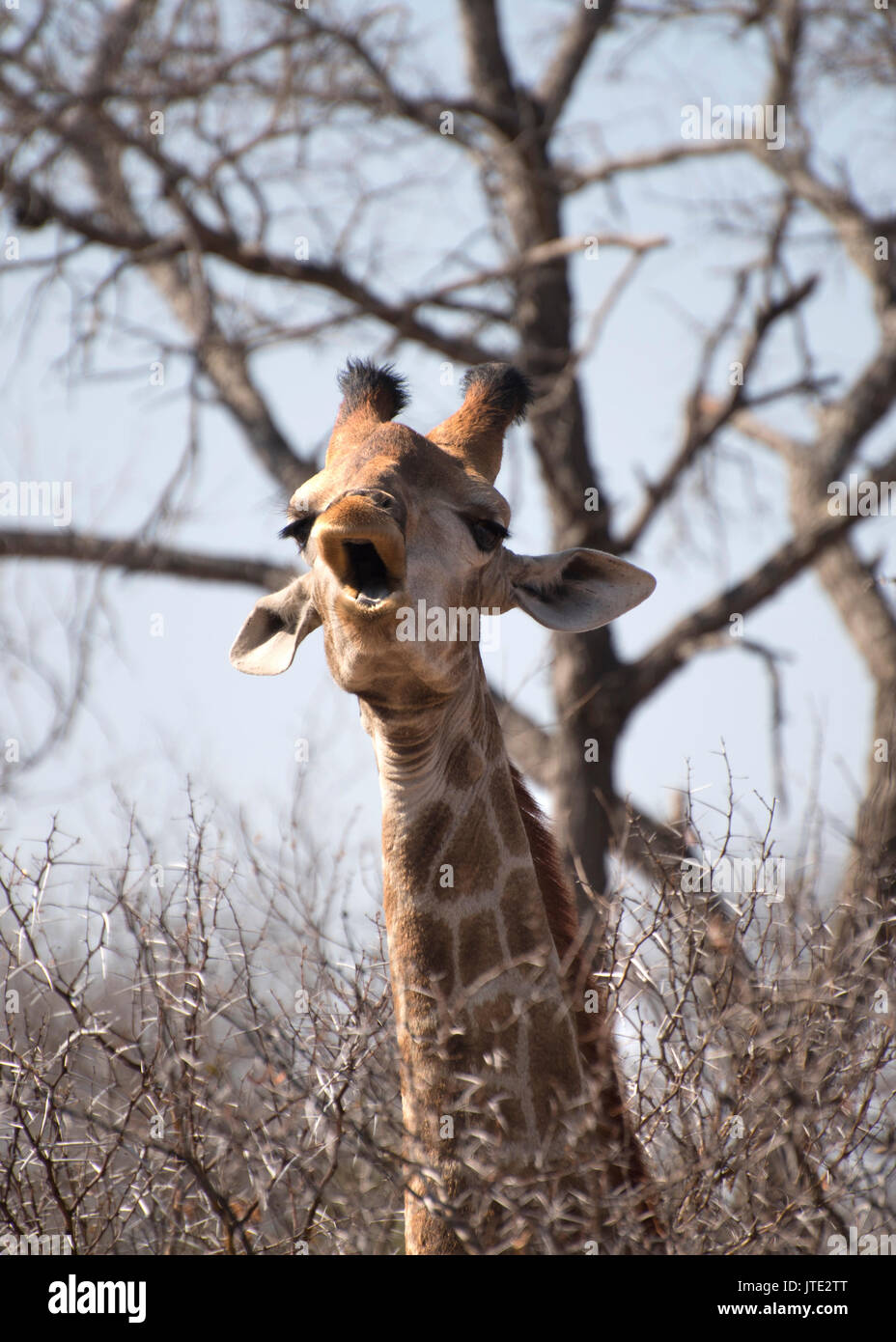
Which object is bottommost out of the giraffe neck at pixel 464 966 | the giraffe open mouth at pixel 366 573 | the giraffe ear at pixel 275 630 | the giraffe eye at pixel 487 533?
the giraffe neck at pixel 464 966

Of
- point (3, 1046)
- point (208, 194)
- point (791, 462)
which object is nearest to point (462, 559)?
point (3, 1046)

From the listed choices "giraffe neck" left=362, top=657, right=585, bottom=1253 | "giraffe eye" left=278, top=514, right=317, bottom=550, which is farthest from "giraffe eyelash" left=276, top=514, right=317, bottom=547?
"giraffe neck" left=362, top=657, right=585, bottom=1253

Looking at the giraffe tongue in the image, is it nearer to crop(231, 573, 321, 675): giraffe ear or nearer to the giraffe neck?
the giraffe neck

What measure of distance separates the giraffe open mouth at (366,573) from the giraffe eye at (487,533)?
0.49 metres

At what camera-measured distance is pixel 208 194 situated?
9.65m

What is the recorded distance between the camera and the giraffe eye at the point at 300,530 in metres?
3.66

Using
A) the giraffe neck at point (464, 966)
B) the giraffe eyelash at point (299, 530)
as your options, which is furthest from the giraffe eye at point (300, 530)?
the giraffe neck at point (464, 966)

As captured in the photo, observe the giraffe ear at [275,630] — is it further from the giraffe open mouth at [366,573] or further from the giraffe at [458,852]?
the giraffe open mouth at [366,573]

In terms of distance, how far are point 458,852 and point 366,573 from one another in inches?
27.6

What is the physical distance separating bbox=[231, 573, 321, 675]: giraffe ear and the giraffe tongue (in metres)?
0.61

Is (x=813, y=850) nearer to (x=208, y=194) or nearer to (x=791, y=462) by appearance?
(x=208, y=194)

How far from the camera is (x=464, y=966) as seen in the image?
3355 mm

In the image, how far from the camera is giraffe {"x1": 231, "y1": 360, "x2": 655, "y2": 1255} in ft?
10.2
